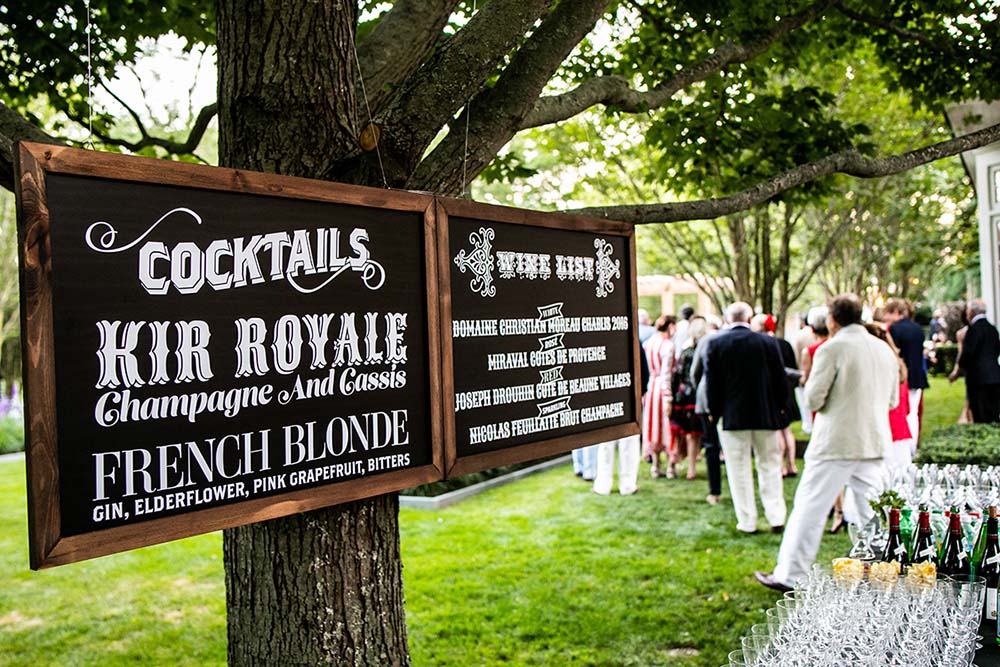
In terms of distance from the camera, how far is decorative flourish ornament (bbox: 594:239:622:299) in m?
3.46

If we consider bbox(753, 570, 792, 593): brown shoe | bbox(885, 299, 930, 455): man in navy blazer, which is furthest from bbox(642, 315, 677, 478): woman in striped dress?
bbox(753, 570, 792, 593): brown shoe

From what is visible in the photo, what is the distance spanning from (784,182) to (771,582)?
3.77 meters

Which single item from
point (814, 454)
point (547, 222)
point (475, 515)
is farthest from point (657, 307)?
point (547, 222)

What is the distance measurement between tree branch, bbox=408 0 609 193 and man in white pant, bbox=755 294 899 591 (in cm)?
380

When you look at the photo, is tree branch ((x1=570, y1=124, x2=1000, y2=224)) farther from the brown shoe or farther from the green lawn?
the brown shoe

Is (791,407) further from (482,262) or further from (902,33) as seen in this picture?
(482,262)

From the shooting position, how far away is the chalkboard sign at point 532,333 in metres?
2.87

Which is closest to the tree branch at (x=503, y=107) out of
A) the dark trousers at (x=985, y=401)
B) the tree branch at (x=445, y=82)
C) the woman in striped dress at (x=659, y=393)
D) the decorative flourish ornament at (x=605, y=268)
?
the tree branch at (x=445, y=82)

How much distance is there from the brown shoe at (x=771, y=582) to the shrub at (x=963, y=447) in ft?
4.44

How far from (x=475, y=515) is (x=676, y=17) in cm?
567

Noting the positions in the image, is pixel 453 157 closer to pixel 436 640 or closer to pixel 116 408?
pixel 116 408

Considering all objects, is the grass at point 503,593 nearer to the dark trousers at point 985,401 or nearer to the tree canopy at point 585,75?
the tree canopy at point 585,75

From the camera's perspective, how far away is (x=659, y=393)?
11430 millimetres

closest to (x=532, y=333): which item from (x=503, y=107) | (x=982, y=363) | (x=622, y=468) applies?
(x=503, y=107)
